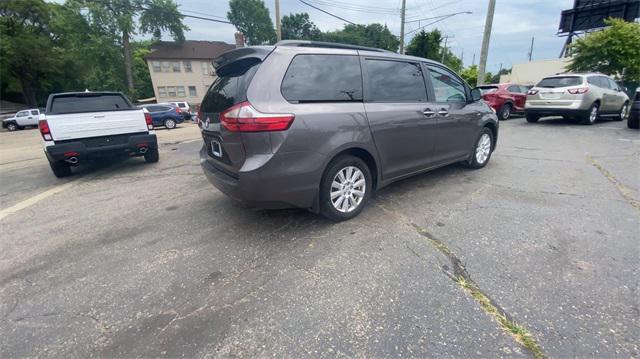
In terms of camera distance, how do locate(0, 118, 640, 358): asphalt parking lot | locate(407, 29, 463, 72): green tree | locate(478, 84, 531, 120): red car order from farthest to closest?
1. locate(407, 29, 463, 72): green tree
2. locate(478, 84, 531, 120): red car
3. locate(0, 118, 640, 358): asphalt parking lot

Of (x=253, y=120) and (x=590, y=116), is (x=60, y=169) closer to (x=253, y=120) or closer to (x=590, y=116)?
(x=253, y=120)

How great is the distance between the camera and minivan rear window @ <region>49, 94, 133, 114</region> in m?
5.45

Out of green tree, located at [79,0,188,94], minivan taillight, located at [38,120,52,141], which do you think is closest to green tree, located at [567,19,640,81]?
minivan taillight, located at [38,120,52,141]

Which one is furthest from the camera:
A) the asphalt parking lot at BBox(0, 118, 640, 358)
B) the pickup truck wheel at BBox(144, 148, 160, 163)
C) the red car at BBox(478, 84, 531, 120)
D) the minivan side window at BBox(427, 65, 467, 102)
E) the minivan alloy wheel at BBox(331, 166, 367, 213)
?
the red car at BBox(478, 84, 531, 120)

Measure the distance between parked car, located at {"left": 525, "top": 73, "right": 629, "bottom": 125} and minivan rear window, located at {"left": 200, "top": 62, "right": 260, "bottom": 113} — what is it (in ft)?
34.0

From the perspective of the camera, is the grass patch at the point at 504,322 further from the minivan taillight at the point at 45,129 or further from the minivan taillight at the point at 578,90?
the minivan taillight at the point at 578,90

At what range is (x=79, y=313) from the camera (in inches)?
81.7

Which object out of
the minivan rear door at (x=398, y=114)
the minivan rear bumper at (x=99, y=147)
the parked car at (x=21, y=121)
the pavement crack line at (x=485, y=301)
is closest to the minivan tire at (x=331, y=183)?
the minivan rear door at (x=398, y=114)

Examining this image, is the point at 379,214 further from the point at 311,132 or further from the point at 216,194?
the point at 216,194

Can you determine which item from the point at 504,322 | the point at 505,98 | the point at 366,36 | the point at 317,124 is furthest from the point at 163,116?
the point at 366,36

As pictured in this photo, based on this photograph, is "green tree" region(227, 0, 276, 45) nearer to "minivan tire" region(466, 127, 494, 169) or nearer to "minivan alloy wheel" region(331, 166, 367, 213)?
"minivan tire" region(466, 127, 494, 169)

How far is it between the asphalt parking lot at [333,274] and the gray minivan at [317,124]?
0.50 metres

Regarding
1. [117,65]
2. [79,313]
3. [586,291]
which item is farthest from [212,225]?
[117,65]

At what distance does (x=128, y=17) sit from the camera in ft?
108
